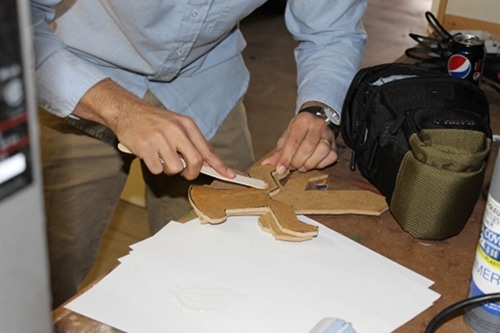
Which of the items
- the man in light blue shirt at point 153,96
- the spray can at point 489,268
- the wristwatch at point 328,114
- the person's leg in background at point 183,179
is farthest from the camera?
the person's leg in background at point 183,179

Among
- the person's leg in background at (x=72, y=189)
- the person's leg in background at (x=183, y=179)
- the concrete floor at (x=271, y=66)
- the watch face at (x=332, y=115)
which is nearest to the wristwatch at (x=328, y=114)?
the watch face at (x=332, y=115)

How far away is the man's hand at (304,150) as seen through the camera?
3.35 feet

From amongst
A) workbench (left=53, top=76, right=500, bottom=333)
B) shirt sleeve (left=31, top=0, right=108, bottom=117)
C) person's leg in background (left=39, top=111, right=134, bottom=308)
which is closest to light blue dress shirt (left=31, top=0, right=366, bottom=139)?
shirt sleeve (left=31, top=0, right=108, bottom=117)

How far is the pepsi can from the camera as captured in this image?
1238mm

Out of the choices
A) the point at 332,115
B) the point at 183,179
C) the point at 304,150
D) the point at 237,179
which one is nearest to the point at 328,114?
the point at 332,115

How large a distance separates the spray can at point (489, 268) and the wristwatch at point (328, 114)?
46 centimetres

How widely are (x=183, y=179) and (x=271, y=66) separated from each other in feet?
8.06

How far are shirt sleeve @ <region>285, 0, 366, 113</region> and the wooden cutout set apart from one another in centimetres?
27

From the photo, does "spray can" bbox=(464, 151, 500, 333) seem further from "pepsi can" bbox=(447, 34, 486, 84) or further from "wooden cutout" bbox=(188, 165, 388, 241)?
"pepsi can" bbox=(447, 34, 486, 84)

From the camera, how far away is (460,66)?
1.26m

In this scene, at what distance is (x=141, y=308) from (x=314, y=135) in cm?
47

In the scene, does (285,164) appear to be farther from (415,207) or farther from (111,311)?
(111,311)

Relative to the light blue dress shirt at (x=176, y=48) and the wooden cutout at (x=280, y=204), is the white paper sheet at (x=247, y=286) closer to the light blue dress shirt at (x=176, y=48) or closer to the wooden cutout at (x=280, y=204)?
the wooden cutout at (x=280, y=204)

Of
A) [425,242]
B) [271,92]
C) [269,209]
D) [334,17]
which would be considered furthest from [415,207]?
[271,92]
